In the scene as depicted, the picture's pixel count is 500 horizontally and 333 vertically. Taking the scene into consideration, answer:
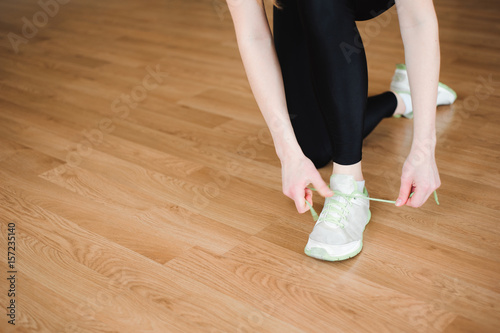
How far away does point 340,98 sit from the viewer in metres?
0.98

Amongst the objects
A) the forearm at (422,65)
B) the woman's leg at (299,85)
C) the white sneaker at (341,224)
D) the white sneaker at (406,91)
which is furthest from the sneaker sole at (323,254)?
the white sneaker at (406,91)

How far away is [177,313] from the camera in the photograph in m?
0.88

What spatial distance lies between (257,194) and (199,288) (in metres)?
0.33

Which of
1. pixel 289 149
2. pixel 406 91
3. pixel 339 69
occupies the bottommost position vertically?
pixel 406 91

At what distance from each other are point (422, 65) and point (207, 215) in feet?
1.68

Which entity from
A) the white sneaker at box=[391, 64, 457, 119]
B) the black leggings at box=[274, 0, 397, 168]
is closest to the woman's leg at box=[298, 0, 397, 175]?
the black leggings at box=[274, 0, 397, 168]

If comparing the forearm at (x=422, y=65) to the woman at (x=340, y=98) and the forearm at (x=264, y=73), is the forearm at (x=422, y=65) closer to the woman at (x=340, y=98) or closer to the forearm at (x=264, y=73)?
the woman at (x=340, y=98)

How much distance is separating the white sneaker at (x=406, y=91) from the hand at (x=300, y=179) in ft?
2.05

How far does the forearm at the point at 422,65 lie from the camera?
0.93m

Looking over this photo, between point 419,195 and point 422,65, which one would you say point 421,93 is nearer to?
point 422,65

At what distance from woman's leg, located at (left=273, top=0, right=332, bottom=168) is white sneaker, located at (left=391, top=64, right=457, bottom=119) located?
352mm

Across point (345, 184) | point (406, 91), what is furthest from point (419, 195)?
point (406, 91)

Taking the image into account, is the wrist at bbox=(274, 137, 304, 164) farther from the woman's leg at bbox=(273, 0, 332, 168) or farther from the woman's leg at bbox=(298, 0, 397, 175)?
the woman's leg at bbox=(273, 0, 332, 168)

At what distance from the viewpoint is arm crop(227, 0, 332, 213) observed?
3.18 feet
